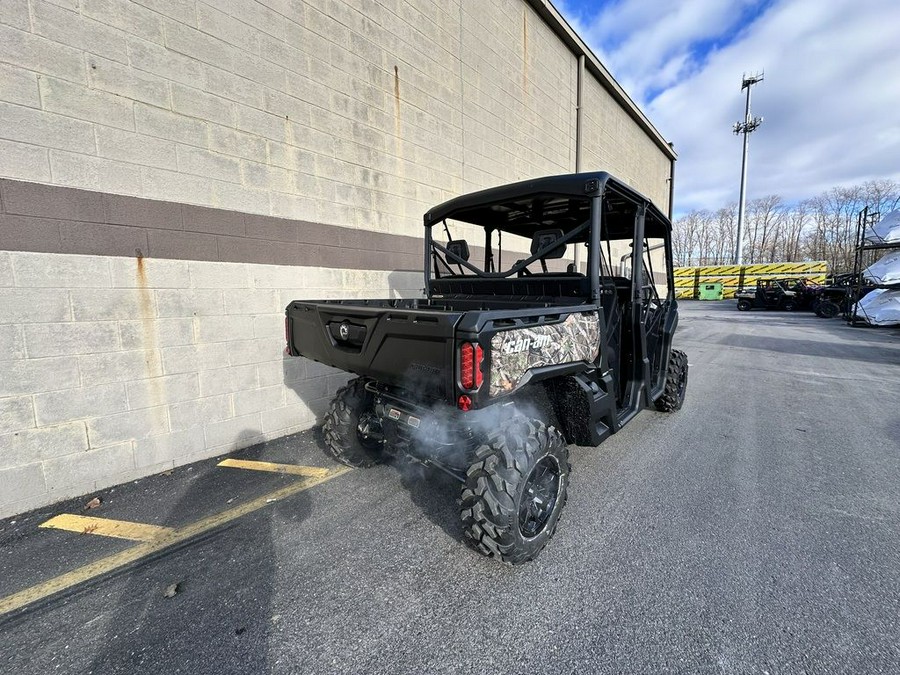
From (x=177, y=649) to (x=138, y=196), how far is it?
128 inches

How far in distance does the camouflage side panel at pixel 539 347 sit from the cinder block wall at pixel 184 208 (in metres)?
3.06

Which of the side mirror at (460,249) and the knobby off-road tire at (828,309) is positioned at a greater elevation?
the side mirror at (460,249)

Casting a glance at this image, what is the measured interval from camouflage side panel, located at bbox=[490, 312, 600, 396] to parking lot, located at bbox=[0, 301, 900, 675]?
1136mm

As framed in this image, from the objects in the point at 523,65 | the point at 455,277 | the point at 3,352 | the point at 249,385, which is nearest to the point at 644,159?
the point at 523,65

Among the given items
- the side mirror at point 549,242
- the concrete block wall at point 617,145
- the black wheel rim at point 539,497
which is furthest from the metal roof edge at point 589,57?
the black wheel rim at point 539,497

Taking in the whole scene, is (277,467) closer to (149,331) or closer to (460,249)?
(149,331)

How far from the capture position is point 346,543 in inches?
101

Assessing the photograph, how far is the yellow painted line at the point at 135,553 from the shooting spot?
219cm

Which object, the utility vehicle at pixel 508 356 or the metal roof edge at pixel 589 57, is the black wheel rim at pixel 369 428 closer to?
the utility vehicle at pixel 508 356

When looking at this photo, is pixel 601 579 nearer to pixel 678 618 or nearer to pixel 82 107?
pixel 678 618

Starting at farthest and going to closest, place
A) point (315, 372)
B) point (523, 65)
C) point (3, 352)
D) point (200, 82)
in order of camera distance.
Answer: point (523, 65), point (315, 372), point (200, 82), point (3, 352)

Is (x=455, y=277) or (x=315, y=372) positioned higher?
(x=455, y=277)

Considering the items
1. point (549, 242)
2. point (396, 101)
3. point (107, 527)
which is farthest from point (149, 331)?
point (396, 101)

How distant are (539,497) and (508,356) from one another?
100 cm
